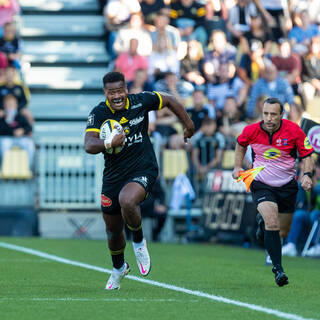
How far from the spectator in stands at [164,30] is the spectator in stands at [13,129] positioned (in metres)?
3.59

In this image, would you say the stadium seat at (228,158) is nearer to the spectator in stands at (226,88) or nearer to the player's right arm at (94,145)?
the spectator in stands at (226,88)

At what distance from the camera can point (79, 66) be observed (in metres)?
23.4

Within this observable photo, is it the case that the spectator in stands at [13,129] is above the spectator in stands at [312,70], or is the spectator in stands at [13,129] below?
below

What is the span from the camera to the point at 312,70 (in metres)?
22.6

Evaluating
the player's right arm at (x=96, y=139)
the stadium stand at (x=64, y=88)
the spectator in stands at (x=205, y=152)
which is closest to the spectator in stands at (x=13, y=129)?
the stadium stand at (x=64, y=88)

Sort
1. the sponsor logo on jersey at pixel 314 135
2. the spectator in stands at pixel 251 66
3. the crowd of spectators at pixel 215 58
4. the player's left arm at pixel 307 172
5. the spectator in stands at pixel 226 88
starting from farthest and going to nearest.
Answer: the spectator in stands at pixel 251 66
the spectator in stands at pixel 226 88
the crowd of spectators at pixel 215 58
the sponsor logo on jersey at pixel 314 135
the player's left arm at pixel 307 172

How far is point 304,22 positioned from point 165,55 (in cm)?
406

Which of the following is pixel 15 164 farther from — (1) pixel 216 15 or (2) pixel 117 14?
(1) pixel 216 15

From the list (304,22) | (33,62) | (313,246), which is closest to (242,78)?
(304,22)

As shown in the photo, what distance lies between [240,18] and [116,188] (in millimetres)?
14692

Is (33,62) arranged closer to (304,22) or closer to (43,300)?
(304,22)

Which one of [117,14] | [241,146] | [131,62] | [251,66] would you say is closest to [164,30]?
[131,62]

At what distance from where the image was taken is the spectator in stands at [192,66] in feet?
69.5

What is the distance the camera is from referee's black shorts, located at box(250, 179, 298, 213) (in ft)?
33.1
